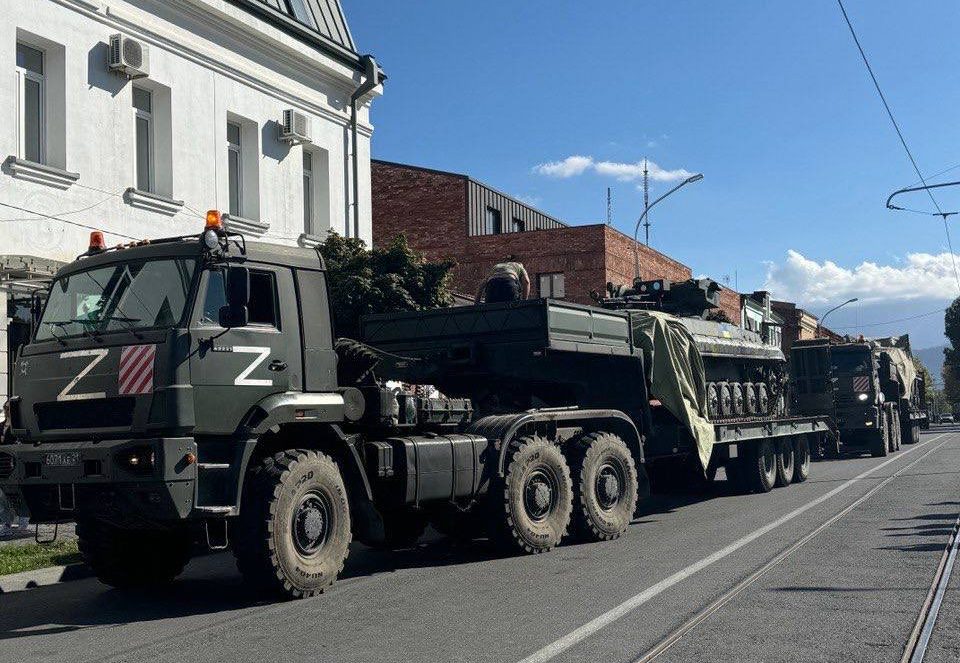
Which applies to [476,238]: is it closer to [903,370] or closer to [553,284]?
[553,284]

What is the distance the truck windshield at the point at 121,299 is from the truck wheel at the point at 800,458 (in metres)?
12.1

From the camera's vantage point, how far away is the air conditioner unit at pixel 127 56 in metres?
14.4

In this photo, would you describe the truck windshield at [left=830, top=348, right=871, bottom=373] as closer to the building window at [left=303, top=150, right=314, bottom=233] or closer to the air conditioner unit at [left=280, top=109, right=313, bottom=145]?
the building window at [left=303, top=150, right=314, bottom=233]

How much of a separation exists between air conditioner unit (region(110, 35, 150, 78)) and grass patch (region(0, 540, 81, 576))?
697 cm

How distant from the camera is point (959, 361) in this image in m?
85.1

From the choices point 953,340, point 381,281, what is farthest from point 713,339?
point 953,340

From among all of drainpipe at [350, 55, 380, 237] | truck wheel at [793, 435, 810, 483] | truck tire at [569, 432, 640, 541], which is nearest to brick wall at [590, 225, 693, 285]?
drainpipe at [350, 55, 380, 237]

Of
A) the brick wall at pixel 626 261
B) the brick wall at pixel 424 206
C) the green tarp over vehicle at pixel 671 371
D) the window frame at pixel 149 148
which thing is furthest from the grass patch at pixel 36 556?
the brick wall at pixel 424 206

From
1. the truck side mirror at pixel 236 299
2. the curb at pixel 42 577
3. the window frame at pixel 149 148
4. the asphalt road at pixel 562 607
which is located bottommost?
the asphalt road at pixel 562 607

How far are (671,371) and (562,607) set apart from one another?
5.46 meters

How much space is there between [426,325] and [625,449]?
252cm

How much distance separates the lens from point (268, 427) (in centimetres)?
765

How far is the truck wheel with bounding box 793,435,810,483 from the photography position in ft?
55.8

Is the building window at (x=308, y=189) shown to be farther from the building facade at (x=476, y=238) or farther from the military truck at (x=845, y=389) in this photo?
the building facade at (x=476, y=238)
